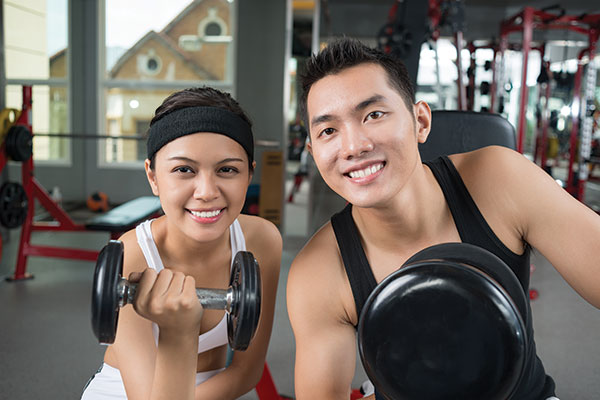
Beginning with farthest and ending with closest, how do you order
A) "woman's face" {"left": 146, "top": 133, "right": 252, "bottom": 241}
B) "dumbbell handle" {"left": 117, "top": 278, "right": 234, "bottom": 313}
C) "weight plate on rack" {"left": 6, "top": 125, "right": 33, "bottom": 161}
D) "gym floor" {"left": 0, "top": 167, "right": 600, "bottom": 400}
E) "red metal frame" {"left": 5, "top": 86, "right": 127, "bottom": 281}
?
"red metal frame" {"left": 5, "top": 86, "right": 127, "bottom": 281}
"weight plate on rack" {"left": 6, "top": 125, "right": 33, "bottom": 161}
"gym floor" {"left": 0, "top": 167, "right": 600, "bottom": 400}
"woman's face" {"left": 146, "top": 133, "right": 252, "bottom": 241}
"dumbbell handle" {"left": 117, "top": 278, "right": 234, "bottom": 313}

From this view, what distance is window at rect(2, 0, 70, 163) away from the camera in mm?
5086

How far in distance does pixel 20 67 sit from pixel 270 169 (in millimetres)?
2939

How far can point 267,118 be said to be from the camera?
4.87 meters

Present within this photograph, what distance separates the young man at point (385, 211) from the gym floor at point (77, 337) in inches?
40.8

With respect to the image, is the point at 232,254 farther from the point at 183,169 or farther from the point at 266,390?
the point at 266,390

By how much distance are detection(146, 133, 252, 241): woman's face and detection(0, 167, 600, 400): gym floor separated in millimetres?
1104

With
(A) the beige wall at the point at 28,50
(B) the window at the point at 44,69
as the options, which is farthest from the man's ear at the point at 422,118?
(B) the window at the point at 44,69

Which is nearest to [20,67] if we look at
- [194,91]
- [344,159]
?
[194,91]

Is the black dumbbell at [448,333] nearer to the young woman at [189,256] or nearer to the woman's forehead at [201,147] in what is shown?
the young woman at [189,256]

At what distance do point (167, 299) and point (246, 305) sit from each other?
0.13 metres

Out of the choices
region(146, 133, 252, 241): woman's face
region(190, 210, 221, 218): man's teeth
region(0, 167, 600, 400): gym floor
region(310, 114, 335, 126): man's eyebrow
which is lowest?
region(0, 167, 600, 400): gym floor

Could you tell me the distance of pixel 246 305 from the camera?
84cm

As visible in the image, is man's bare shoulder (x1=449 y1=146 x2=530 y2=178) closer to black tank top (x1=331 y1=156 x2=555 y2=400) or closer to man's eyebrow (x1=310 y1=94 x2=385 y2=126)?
black tank top (x1=331 y1=156 x2=555 y2=400)

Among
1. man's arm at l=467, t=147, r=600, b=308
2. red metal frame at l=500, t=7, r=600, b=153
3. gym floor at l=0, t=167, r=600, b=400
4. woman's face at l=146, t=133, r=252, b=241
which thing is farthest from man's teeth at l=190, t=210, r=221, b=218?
red metal frame at l=500, t=7, r=600, b=153
